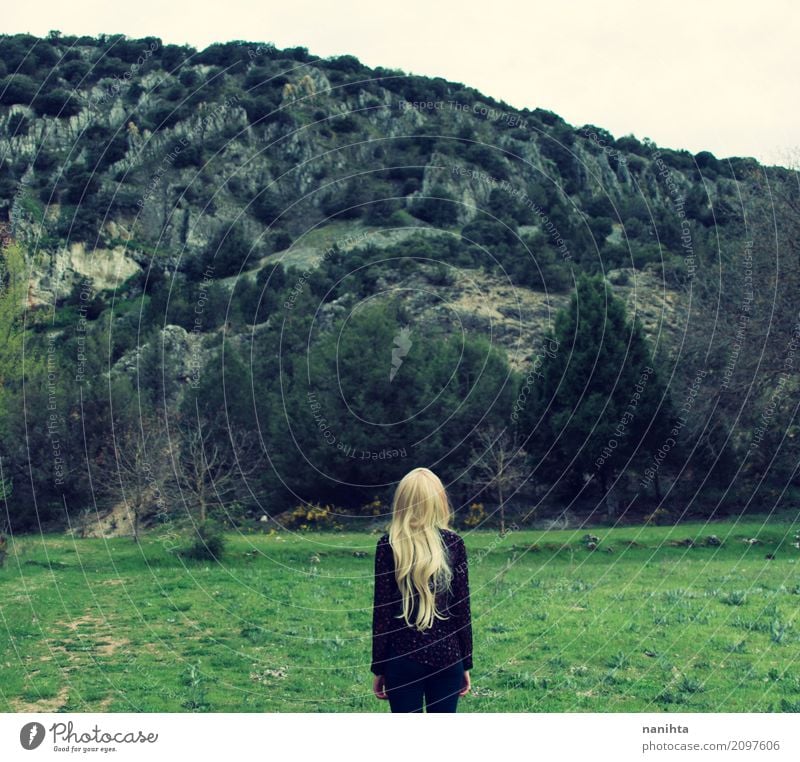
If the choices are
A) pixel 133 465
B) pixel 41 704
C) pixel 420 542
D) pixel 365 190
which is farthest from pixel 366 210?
pixel 420 542

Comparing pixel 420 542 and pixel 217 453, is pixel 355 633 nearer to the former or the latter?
pixel 420 542

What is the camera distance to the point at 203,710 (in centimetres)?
1027

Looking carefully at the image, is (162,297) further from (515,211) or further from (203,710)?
(203,710)

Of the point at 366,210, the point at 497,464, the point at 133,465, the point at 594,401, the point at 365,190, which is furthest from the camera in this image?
the point at 366,210

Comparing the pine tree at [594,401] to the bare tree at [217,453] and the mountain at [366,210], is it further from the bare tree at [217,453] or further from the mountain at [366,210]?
the bare tree at [217,453]

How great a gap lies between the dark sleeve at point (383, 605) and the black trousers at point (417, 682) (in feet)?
0.22

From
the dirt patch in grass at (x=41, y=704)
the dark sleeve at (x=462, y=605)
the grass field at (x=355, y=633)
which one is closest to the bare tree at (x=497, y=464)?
the grass field at (x=355, y=633)

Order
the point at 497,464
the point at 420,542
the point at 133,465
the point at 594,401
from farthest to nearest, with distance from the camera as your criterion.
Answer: the point at 594,401, the point at 497,464, the point at 133,465, the point at 420,542

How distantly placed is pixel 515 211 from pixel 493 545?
3554 centimetres

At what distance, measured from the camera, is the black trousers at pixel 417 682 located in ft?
19.3

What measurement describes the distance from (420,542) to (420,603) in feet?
1.28

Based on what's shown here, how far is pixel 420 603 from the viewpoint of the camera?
5879mm

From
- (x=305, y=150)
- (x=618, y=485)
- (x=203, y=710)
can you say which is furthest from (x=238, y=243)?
(x=203, y=710)

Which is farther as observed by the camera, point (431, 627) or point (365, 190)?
point (365, 190)
